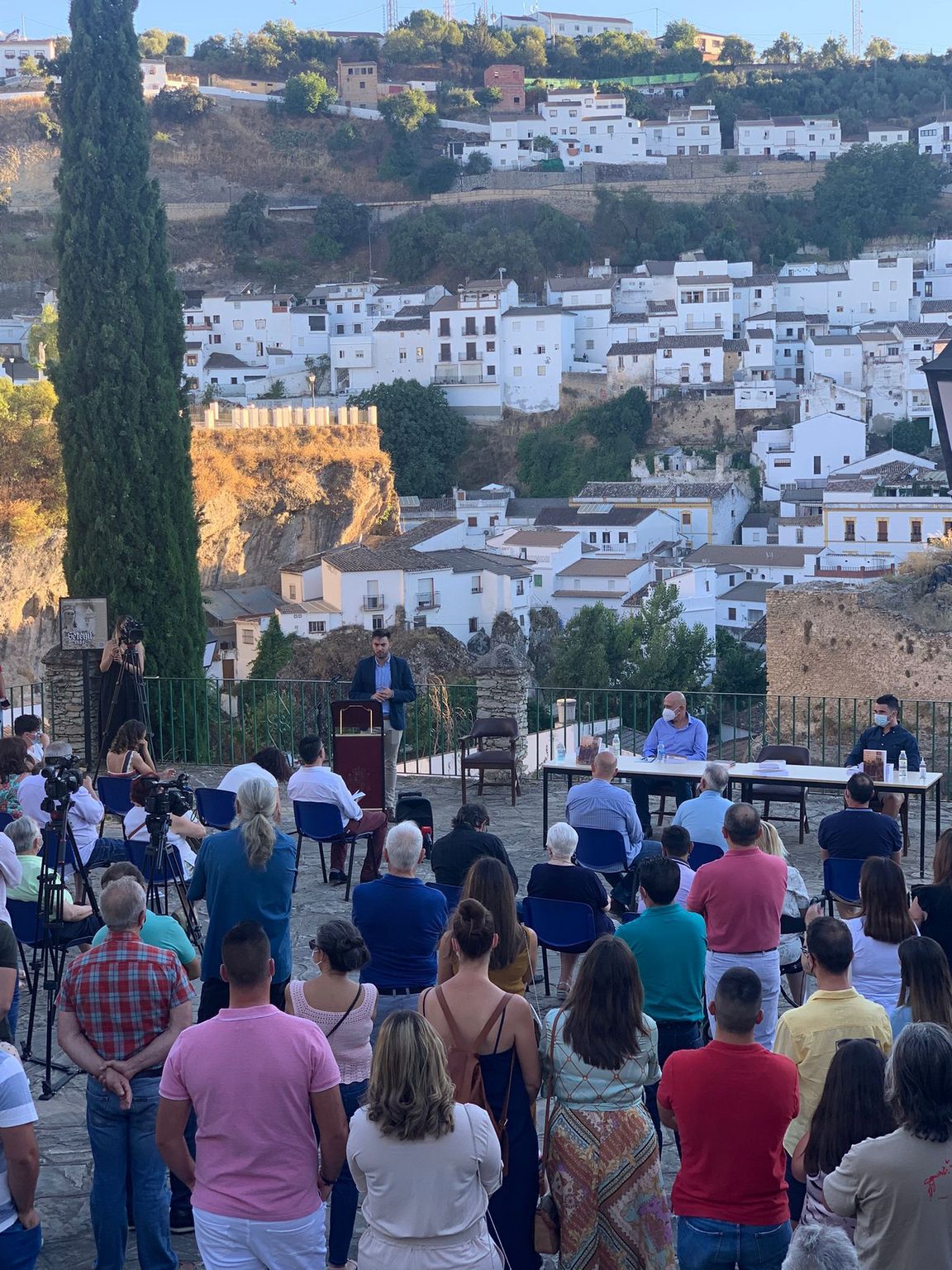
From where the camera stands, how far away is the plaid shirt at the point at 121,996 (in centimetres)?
428

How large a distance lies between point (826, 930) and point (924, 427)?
67779 mm

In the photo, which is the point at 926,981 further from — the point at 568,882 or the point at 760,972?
the point at 568,882

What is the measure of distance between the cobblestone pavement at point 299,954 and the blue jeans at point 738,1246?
113 centimetres

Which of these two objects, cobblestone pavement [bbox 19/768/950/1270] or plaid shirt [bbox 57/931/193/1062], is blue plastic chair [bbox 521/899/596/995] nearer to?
cobblestone pavement [bbox 19/768/950/1270]

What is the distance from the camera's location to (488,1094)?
418 centimetres

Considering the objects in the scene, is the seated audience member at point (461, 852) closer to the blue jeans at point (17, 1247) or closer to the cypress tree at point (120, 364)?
A: the blue jeans at point (17, 1247)

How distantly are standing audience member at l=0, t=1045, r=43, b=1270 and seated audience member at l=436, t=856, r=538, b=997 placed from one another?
1.39 m

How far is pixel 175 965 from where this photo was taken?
14.2ft

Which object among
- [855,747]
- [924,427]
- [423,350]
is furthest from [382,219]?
[855,747]

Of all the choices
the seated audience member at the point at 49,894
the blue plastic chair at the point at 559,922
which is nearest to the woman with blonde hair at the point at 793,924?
the blue plastic chair at the point at 559,922

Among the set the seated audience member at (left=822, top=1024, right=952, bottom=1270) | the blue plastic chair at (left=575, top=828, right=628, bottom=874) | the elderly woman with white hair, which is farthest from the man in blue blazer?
the seated audience member at (left=822, top=1024, right=952, bottom=1270)

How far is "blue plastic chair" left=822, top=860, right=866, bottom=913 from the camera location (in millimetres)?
6973

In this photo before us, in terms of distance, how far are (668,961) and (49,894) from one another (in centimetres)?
268

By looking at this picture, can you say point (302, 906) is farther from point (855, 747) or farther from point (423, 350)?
point (423, 350)
